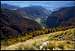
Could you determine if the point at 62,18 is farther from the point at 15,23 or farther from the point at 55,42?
the point at 55,42

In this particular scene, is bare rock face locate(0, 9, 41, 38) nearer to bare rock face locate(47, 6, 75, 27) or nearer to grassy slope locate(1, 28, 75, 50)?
bare rock face locate(47, 6, 75, 27)

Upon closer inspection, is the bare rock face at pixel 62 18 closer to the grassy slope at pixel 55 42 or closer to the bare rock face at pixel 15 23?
the bare rock face at pixel 15 23

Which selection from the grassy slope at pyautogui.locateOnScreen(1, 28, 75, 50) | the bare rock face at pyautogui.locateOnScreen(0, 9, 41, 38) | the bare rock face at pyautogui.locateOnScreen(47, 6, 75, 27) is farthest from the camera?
the bare rock face at pyautogui.locateOnScreen(47, 6, 75, 27)

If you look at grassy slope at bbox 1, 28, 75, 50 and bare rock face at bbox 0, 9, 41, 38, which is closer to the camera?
grassy slope at bbox 1, 28, 75, 50

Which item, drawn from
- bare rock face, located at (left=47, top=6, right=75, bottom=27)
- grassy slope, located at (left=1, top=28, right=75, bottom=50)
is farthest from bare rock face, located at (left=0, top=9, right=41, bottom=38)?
grassy slope, located at (left=1, top=28, right=75, bottom=50)

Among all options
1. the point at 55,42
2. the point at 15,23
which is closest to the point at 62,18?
the point at 15,23

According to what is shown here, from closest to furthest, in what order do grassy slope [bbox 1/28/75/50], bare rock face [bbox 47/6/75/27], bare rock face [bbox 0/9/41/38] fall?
grassy slope [bbox 1/28/75/50] → bare rock face [bbox 0/9/41/38] → bare rock face [bbox 47/6/75/27]

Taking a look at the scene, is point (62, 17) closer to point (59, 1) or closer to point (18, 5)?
point (59, 1)

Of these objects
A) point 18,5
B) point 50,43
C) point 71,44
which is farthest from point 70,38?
point 18,5

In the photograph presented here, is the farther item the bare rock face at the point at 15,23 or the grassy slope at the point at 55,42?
the bare rock face at the point at 15,23

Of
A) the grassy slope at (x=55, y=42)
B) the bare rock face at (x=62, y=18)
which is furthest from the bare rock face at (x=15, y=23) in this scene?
the grassy slope at (x=55, y=42)

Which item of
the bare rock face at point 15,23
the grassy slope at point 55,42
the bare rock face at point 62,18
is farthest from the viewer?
the bare rock face at point 62,18
